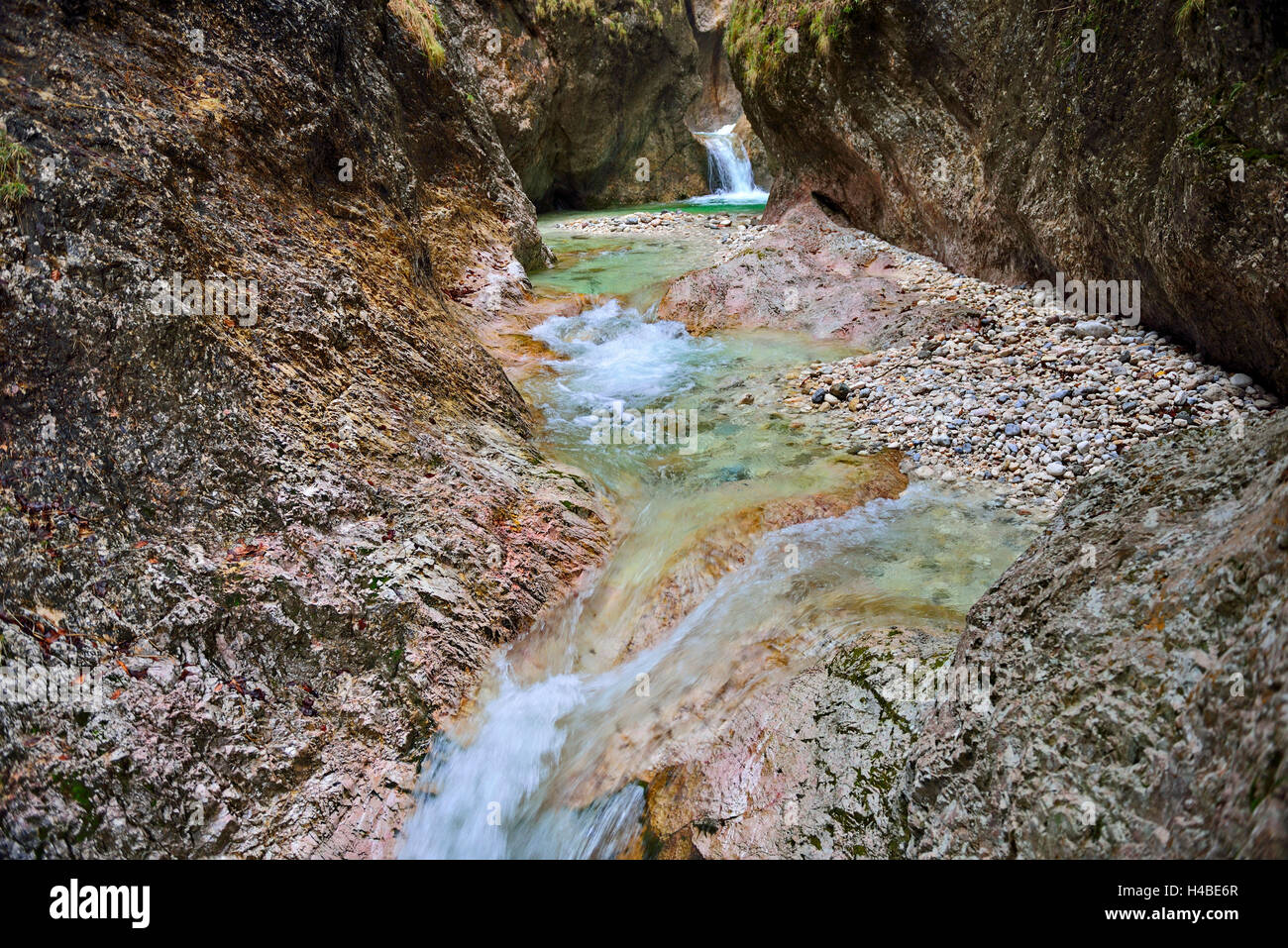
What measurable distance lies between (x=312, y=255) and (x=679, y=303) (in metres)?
6.18

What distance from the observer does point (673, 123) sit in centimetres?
2908

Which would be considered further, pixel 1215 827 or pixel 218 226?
pixel 218 226

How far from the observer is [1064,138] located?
7.36 metres

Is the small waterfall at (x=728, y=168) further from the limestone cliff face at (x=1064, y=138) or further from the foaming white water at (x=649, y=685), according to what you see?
the foaming white water at (x=649, y=685)

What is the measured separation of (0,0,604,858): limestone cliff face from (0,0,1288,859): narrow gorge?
2cm

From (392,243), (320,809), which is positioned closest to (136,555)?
(320,809)

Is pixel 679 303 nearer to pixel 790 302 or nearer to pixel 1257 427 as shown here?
pixel 790 302

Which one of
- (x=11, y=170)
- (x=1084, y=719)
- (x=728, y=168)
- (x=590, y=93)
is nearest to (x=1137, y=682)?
(x=1084, y=719)

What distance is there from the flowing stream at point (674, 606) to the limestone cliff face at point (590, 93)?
16.8m

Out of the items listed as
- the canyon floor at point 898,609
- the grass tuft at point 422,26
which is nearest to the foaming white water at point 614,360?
the canyon floor at point 898,609

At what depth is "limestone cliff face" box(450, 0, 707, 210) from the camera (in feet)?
72.0

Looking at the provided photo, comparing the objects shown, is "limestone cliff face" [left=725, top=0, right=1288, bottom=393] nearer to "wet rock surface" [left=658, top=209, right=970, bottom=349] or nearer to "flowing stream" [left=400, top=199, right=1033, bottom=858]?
"wet rock surface" [left=658, top=209, right=970, bottom=349]

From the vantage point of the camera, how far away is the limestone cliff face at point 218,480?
3215 mm

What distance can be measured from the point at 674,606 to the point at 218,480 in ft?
8.52
